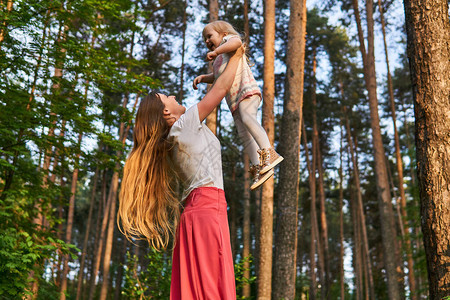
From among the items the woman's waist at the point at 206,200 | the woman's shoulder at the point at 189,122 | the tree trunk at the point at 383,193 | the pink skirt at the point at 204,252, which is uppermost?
the tree trunk at the point at 383,193

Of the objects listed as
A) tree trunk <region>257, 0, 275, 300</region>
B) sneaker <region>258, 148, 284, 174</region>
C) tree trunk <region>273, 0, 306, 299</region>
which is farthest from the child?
tree trunk <region>273, 0, 306, 299</region>

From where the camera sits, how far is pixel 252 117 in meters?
2.77

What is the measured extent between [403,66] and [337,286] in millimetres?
14818

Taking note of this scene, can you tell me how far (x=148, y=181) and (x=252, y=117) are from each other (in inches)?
28.3

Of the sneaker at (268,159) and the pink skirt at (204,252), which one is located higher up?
the sneaker at (268,159)

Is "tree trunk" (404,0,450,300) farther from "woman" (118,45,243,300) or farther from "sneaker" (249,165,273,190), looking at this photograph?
"woman" (118,45,243,300)

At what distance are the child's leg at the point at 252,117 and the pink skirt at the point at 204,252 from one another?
0.57 m

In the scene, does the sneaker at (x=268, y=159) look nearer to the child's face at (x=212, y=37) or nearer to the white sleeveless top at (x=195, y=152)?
the white sleeveless top at (x=195, y=152)

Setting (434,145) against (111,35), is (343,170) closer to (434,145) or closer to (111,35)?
(111,35)

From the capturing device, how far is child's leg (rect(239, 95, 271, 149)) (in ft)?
9.04

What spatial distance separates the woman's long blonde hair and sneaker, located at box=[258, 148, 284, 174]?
21.7 inches

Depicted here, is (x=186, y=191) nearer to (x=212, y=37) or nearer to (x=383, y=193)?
(x=212, y=37)

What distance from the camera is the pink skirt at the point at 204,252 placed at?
7.27 ft

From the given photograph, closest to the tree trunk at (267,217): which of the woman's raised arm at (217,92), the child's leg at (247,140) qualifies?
the child's leg at (247,140)
